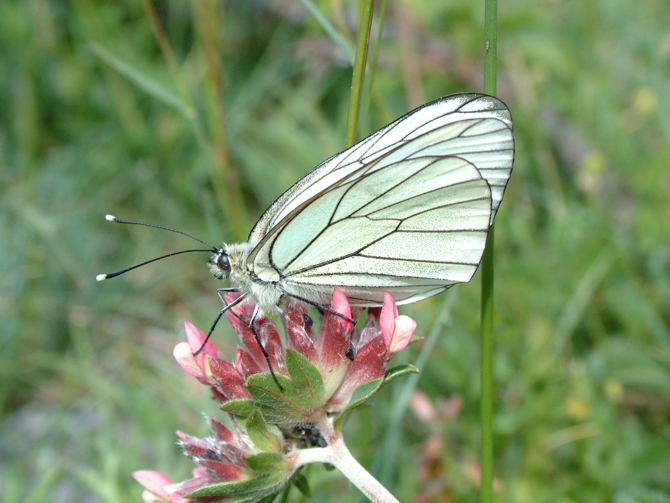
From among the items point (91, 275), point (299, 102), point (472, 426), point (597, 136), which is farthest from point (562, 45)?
point (91, 275)

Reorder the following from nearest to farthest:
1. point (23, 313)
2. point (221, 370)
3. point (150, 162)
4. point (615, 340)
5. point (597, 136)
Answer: point (221, 370) < point (615, 340) < point (23, 313) < point (597, 136) < point (150, 162)

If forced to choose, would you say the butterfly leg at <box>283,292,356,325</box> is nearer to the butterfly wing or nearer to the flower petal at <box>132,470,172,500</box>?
the butterfly wing

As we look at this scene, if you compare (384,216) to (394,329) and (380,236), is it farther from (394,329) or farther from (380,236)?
(394,329)

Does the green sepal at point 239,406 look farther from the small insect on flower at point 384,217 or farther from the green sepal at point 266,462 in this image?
the small insect on flower at point 384,217

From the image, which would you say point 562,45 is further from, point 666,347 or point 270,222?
point 270,222

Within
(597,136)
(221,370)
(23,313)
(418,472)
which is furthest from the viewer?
(597,136)

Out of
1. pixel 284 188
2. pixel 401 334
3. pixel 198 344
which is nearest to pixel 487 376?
pixel 401 334

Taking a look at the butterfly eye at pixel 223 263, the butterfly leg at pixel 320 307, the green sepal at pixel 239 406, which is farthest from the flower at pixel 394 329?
the butterfly eye at pixel 223 263
